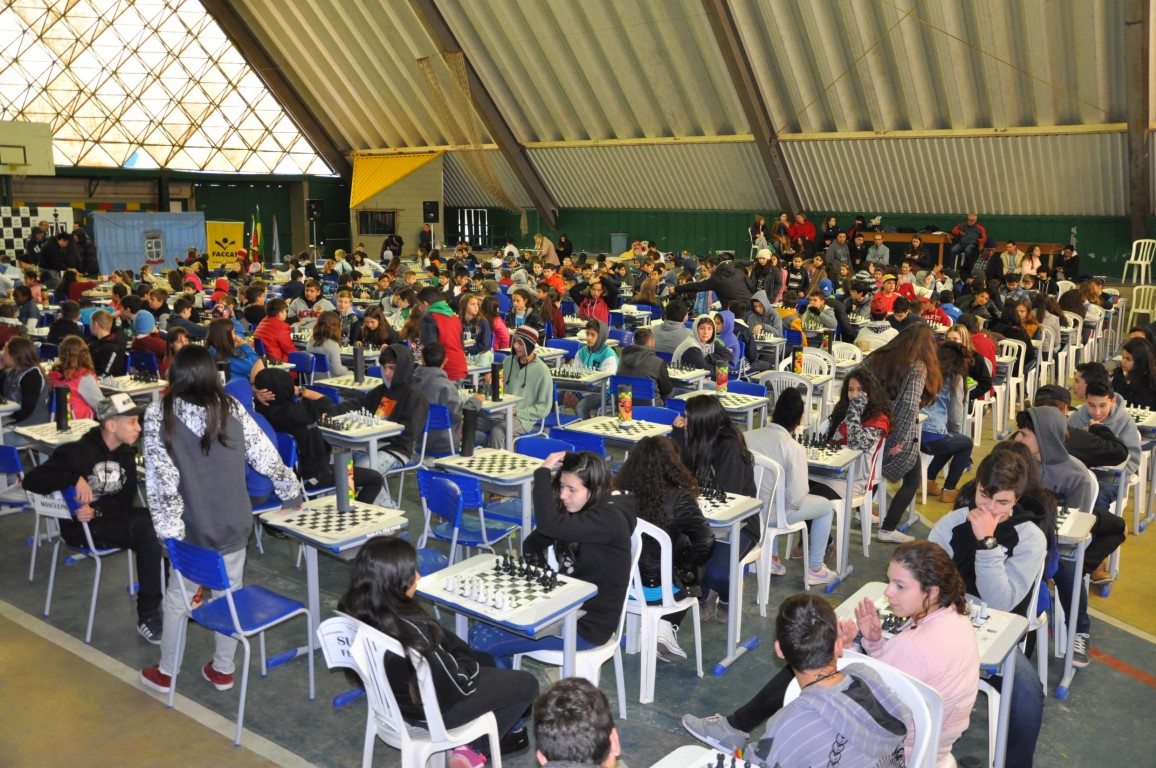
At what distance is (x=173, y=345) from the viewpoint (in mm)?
9742

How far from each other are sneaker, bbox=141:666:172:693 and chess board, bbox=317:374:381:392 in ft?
13.0

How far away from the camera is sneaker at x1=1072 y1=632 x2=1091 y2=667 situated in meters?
5.83

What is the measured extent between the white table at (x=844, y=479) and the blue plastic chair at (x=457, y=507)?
2.15m

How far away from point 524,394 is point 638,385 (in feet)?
3.61

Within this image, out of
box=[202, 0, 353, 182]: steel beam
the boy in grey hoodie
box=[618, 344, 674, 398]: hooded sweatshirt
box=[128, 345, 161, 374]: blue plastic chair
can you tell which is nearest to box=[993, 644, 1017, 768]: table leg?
the boy in grey hoodie

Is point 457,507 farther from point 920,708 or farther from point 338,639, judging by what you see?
point 920,708

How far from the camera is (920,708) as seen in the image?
3.48 metres

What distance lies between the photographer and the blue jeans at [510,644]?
16.1 ft

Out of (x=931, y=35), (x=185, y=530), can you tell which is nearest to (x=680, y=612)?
(x=185, y=530)

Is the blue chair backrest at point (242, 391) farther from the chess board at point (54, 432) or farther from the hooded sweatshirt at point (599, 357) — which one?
the hooded sweatshirt at point (599, 357)

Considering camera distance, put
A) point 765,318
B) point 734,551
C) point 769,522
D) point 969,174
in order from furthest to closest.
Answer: point 969,174, point 765,318, point 769,522, point 734,551

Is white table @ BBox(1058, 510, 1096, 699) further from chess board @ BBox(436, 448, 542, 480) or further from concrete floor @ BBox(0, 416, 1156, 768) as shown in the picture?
chess board @ BBox(436, 448, 542, 480)

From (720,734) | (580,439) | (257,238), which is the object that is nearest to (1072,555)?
(720,734)

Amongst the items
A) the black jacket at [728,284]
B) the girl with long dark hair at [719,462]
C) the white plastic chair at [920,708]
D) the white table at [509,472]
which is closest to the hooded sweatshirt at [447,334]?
the white table at [509,472]
